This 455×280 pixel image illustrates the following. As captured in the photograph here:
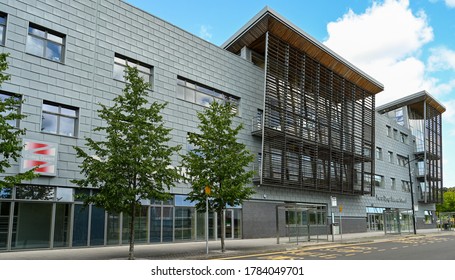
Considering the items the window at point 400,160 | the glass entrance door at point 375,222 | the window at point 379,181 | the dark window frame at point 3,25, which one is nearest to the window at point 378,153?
the window at point 379,181

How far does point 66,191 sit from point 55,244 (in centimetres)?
247

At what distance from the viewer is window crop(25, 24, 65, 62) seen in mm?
19231

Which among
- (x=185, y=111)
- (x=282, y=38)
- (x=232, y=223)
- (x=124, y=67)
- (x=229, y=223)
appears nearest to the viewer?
(x=124, y=67)

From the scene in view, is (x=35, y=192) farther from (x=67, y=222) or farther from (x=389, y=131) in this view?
(x=389, y=131)

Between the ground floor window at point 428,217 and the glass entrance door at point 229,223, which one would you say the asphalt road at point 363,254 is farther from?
the ground floor window at point 428,217

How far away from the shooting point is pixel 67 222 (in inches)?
771

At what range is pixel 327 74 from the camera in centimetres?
3650

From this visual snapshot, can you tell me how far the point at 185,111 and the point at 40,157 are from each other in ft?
31.9

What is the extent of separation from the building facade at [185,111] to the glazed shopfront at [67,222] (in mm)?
53

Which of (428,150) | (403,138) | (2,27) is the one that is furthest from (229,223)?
(428,150)

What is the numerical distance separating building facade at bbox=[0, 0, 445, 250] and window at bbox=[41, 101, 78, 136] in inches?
2.1

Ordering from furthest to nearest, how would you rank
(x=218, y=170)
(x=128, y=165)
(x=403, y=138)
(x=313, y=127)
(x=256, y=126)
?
(x=403, y=138)
(x=313, y=127)
(x=256, y=126)
(x=218, y=170)
(x=128, y=165)

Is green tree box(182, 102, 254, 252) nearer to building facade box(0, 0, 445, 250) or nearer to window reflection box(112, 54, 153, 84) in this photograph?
building facade box(0, 0, 445, 250)

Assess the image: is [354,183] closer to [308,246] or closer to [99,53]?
[308,246]
